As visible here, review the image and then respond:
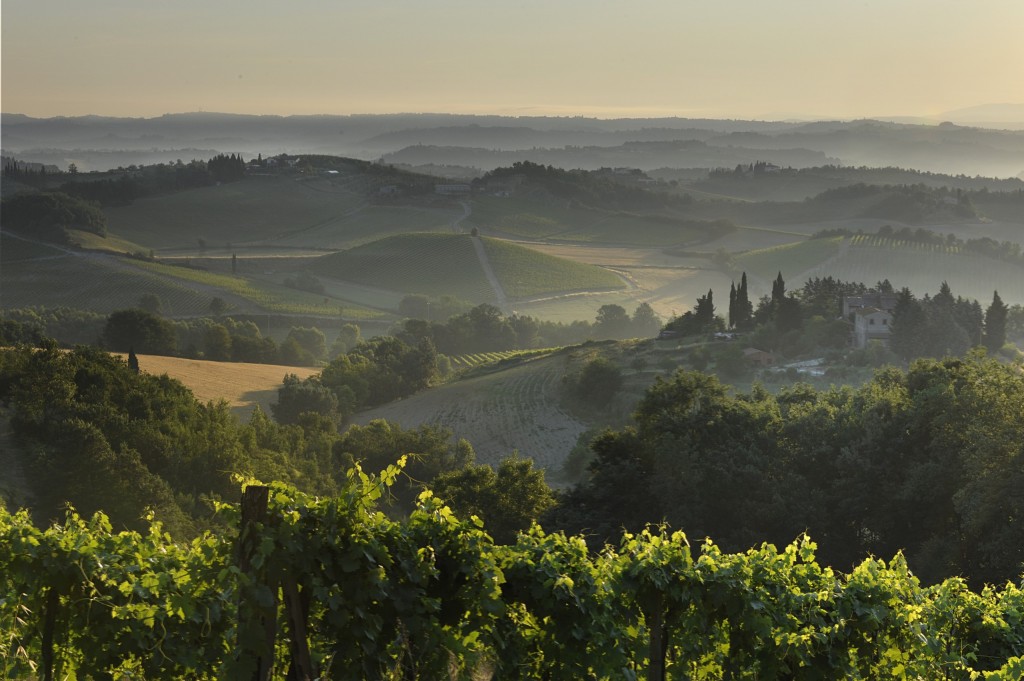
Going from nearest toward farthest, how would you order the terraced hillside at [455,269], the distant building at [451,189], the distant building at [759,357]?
the distant building at [759,357] < the terraced hillside at [455,269] < the distant building at [451,189]

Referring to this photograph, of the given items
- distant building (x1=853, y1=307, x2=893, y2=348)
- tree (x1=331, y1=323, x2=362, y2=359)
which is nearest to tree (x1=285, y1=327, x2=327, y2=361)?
tree (x1=331, y1=323, x2=362, y2=359)

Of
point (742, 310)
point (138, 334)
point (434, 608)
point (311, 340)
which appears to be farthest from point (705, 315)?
point (434, 608)

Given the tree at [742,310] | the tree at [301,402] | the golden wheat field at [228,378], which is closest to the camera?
the tree at [301,402]

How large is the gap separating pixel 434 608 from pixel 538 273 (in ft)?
390

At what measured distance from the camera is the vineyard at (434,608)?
23.9 feet

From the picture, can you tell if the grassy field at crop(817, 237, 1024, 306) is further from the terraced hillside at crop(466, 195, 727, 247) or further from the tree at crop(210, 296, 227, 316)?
the tree at crop(210, 296, 227, 316)

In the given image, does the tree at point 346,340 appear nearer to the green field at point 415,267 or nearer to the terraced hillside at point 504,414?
the terraced hillside at point 504,414

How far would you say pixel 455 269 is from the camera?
126938 mm

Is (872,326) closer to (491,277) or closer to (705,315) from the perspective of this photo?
(705,315)

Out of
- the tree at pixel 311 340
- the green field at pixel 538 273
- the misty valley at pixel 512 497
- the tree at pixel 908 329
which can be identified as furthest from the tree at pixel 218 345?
the green field at pixel 538 273

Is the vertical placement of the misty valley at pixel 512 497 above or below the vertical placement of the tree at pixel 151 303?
above

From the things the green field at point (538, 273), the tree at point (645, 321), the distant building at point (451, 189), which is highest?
the distant building at point (451, 189)

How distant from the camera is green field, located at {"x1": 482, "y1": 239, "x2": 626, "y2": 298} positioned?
123 m

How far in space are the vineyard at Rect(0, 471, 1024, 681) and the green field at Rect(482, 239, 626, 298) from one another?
110334 mm
